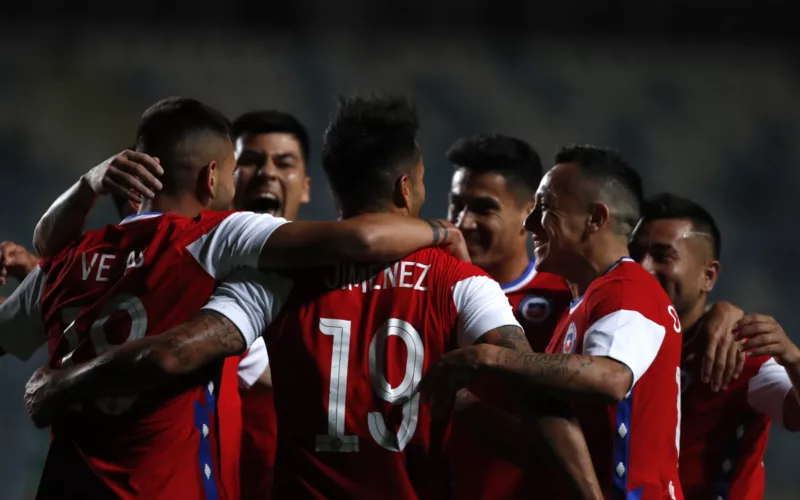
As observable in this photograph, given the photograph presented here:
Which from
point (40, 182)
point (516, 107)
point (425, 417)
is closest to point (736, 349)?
point (425, 417)

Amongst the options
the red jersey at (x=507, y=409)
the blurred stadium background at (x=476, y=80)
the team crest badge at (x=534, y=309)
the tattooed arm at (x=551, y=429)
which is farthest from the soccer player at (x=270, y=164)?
the blurred stadium background at (x=476, y=80)

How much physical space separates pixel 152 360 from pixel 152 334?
0.18 metres

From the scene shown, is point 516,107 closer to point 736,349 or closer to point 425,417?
point 736,349

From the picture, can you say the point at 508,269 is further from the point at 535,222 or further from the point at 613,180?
the point at 613,180

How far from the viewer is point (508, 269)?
418 centimetres

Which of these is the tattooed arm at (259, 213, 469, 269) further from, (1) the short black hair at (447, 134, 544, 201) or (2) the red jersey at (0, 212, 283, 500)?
(1) the short black hair at (447, 134, 544, 201)

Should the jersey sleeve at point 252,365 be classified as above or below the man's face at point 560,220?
below

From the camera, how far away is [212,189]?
2.99 m

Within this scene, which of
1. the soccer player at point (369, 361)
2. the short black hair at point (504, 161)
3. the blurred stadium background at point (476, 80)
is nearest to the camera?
the soccer player at point (369, 361)

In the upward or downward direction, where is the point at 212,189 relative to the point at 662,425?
upward

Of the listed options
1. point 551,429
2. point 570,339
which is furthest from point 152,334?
point 570,339

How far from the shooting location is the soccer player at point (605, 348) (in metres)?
2.53

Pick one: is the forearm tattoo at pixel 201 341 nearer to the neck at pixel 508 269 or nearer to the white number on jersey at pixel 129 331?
the white number on jersey at pixel 129 331

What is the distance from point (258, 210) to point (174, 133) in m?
1.78
